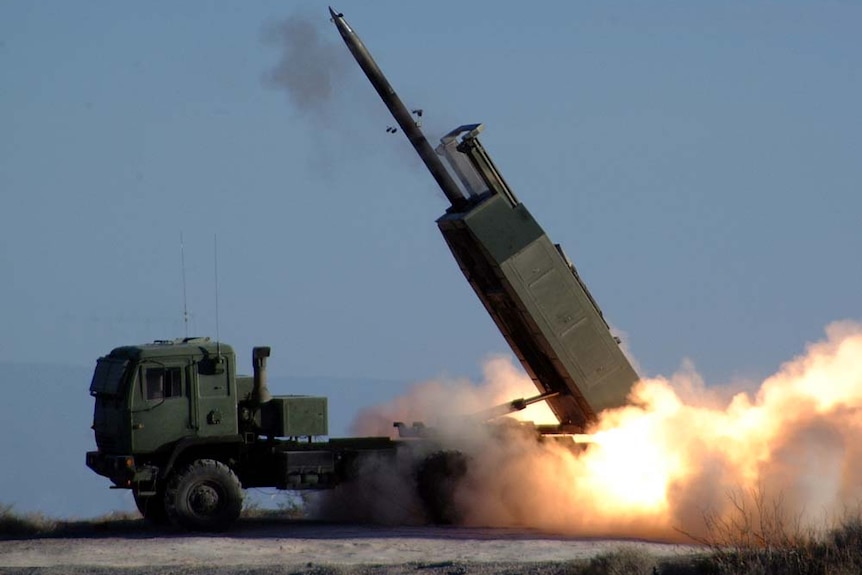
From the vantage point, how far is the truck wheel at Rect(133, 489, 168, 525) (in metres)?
24.9

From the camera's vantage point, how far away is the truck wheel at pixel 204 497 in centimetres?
2411

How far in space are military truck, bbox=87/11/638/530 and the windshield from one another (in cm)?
3

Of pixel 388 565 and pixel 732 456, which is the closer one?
pixel 388 565

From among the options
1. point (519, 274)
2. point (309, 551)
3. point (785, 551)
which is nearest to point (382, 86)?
point (519, 274)

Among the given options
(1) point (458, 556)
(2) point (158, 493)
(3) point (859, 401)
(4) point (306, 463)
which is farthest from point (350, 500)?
(3) point (859, 401)

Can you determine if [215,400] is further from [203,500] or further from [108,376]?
[108,376]

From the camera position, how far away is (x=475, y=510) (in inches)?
1014

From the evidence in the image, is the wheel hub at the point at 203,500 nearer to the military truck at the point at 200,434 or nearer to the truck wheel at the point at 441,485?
the military truck at the point at 200,434

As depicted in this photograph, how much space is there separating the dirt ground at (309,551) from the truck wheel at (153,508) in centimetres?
23

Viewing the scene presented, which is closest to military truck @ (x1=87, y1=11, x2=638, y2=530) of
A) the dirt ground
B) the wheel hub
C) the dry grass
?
the wheel hub

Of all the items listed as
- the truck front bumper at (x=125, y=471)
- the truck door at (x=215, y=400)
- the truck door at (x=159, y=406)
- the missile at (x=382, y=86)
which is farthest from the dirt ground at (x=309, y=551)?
the missile at (x=382, y=86)

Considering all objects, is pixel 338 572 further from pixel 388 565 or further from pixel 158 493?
pixel 158 493

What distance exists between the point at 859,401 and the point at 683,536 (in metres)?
3.38

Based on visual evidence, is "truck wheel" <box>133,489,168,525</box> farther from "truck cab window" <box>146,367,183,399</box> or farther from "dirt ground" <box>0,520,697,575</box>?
"truck cab window" <box>146,367,183,399</box>
